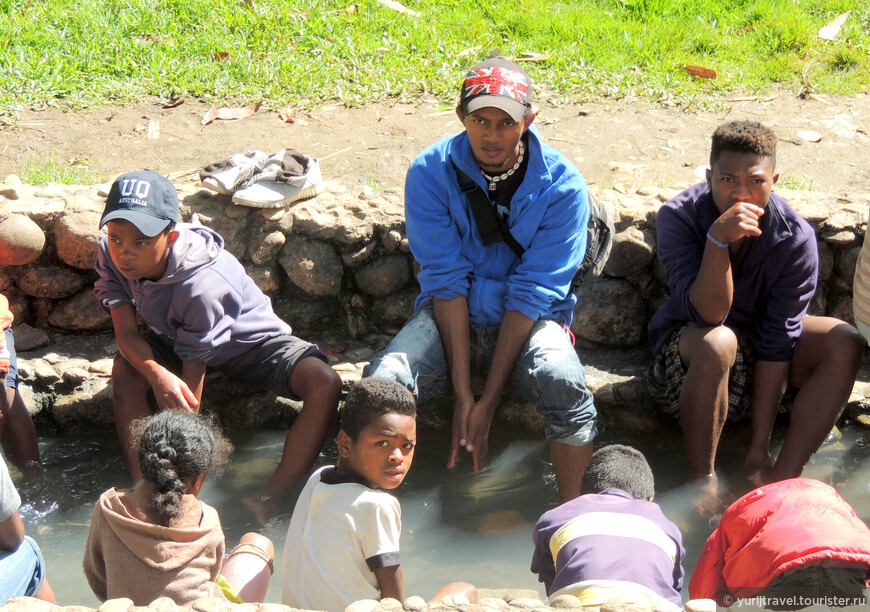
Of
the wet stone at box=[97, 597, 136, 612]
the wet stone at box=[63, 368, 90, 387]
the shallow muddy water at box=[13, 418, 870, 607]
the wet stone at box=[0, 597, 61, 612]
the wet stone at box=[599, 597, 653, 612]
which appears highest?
the wet stone at box=[599, 597, 653, 612]

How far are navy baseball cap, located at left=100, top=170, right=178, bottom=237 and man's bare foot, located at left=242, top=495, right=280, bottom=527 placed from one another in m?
1.06

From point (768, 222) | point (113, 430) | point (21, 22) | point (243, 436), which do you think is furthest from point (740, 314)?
point (21, 22)

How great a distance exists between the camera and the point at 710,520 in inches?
132

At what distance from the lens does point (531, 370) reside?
11.0ft

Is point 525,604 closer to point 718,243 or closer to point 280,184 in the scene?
point 718,243

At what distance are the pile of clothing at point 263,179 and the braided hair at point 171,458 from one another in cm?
173

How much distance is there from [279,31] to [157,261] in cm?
348

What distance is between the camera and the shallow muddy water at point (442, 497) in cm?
321

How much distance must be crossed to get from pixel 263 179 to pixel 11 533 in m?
2.10

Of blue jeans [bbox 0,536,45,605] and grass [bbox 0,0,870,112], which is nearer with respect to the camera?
blue jeans [bbox 0,536,45,605]

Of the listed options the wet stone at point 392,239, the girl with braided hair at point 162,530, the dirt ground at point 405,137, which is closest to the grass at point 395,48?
the dirt ground at point 405,137

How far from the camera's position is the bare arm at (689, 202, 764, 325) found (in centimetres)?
325

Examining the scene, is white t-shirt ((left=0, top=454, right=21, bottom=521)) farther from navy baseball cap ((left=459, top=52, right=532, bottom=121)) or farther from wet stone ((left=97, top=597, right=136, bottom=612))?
navy baseball cap ((left=459, top=52, right=532, bottom=121))

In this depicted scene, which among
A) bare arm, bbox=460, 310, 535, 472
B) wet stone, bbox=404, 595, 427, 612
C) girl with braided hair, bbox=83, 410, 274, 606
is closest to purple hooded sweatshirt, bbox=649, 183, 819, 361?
bare arm, bbox=460, 310, 535, 472
